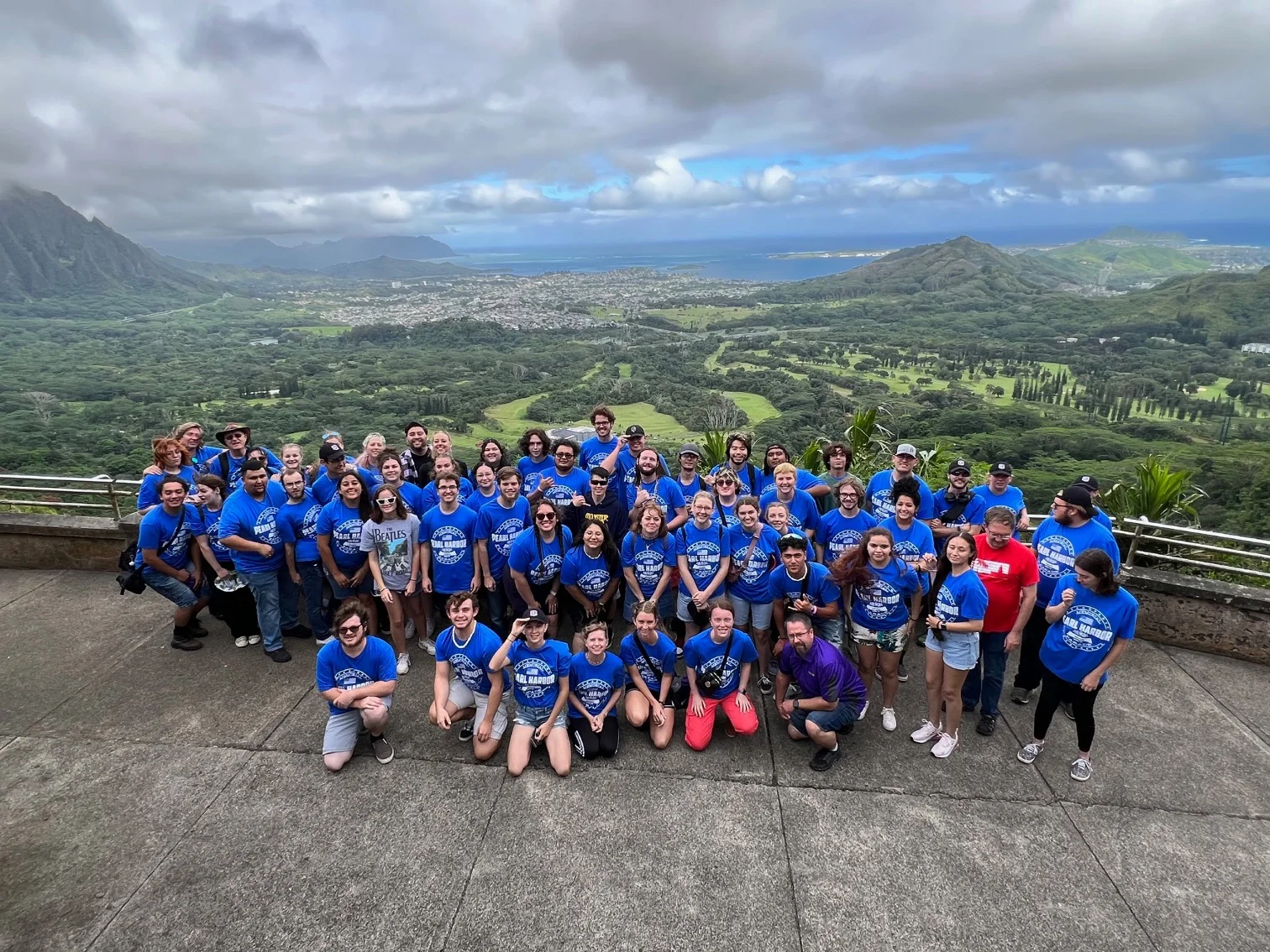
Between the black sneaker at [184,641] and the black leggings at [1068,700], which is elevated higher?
the black leggings at [1068,700]

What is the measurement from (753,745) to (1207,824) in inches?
110

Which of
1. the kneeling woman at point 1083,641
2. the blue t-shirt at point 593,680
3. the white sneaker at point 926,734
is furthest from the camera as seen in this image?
the white sneaker at point 926,734

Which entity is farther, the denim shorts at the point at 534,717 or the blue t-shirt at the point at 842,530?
the blue t-shirt at the point at 842,530

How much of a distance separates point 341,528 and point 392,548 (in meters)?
0.48

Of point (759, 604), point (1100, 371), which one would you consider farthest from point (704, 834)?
point (1100, 371)

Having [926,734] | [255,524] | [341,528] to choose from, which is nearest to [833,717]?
[926,734]

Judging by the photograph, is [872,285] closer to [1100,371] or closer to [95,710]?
[1100,371]

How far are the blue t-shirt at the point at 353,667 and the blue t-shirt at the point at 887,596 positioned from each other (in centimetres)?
338

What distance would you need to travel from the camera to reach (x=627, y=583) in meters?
5.39

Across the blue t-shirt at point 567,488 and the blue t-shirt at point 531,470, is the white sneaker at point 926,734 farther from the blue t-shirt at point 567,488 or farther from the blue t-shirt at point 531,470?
the blue t-shirt at point 531,470

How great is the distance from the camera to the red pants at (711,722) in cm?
462

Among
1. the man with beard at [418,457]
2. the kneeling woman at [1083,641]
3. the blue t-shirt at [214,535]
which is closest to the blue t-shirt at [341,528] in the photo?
the blue t-shirt at [214,535]

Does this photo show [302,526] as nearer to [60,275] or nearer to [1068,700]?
[1068,700]

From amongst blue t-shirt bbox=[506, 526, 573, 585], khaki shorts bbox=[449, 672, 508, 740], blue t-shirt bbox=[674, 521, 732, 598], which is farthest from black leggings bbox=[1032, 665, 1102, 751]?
khaki shorts bbox=[449, 672, 508, 740]
